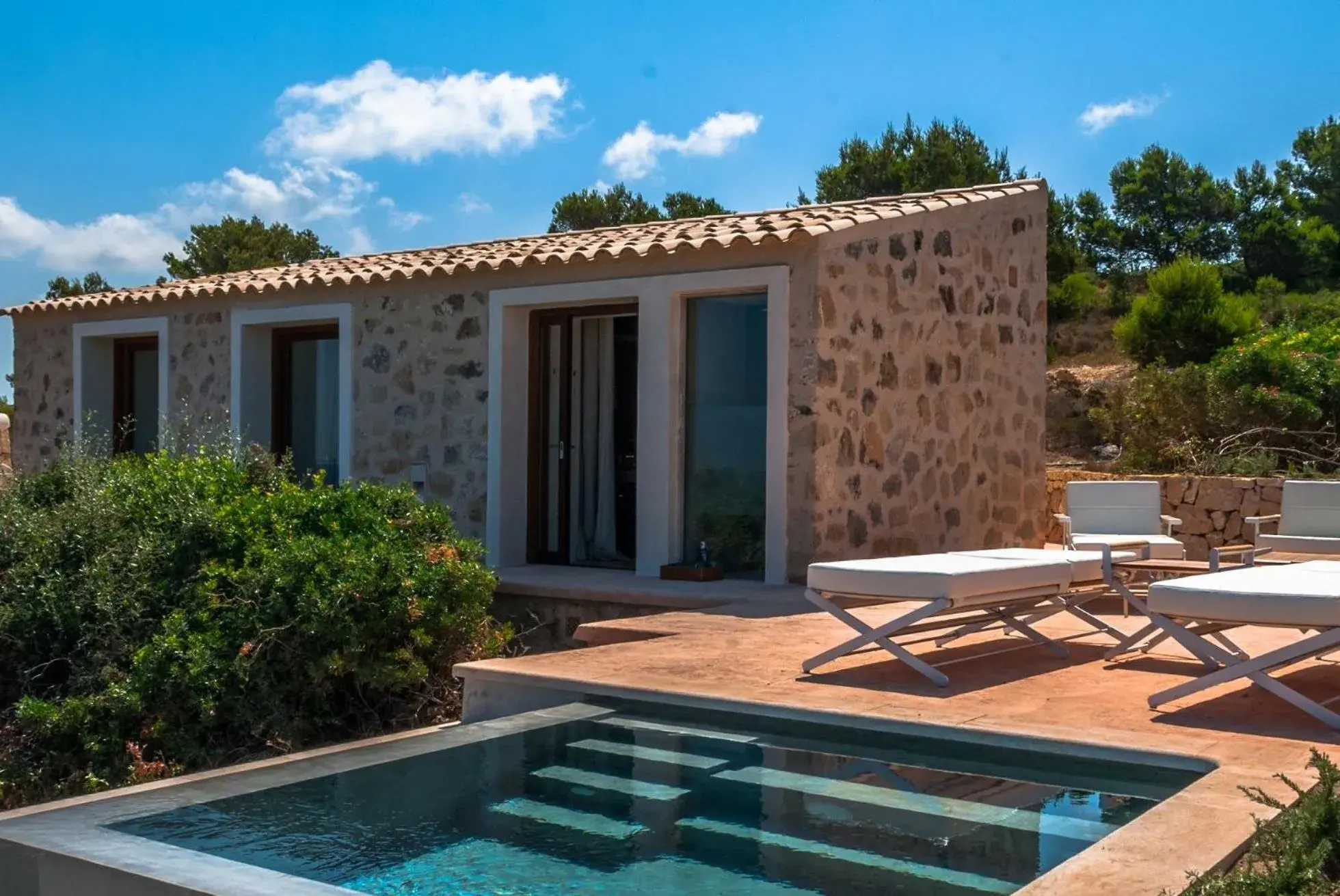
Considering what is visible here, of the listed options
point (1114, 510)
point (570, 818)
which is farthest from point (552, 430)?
point (570, 818)

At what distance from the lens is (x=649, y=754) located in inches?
174

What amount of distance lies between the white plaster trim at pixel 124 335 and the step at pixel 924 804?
337 inches

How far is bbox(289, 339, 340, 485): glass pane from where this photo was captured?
11.3 meters

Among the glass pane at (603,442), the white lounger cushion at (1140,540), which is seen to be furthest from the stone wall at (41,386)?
the white lounger cushion at (1140,540)

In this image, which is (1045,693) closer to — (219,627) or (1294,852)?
(1294,852)

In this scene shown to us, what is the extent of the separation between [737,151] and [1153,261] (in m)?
10.9

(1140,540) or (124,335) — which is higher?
(124,335)

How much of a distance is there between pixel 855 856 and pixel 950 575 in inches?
76.8

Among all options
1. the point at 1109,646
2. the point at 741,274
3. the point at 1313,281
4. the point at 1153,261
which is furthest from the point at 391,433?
the point at 1153,261

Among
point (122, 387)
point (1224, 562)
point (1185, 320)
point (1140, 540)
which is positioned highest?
point (1185, 320)

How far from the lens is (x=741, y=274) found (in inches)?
339

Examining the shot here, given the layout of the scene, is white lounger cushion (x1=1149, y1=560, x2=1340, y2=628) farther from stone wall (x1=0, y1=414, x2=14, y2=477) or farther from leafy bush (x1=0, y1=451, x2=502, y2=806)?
stone wall (x1=0, y1=414, x2=14, y2=477)

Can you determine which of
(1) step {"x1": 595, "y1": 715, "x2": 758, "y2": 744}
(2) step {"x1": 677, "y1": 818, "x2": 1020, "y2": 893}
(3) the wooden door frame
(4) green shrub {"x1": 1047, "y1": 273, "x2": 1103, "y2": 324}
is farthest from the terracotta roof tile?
(4) green shrub {"x1": 1047, "y1": 273, "x2": 1103, "y2": 324}

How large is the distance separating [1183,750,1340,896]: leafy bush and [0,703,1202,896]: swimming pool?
446 mm
